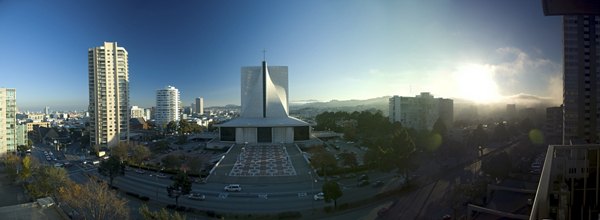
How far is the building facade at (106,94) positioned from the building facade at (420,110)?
10127mm

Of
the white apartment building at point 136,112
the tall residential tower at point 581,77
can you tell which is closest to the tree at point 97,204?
the tall residential tower at point 581,77

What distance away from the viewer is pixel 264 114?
1149cm

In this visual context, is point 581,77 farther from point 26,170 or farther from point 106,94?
point 106,94

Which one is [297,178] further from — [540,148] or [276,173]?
[540,148]

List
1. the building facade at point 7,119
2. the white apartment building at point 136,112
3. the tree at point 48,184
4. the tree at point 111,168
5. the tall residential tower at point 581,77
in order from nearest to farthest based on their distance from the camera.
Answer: the tree at point 48,184 < the tall residential tower at point 581,77 < the tree at point 111,168 < the building facade at point 7,119 < the white apartment building at point 136,112

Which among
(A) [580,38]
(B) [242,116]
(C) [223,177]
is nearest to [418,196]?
(C) [223,177]

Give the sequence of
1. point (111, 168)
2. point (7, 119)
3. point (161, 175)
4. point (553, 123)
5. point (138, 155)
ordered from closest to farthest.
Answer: point (111, 168), point (161, 175), point (553, 123), point (138, 155), point (7, 119)

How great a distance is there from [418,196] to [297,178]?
72.1 inches

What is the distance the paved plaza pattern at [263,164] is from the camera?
534 cm

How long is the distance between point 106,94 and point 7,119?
248 cm

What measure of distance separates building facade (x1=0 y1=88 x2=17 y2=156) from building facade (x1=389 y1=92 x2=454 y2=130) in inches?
488

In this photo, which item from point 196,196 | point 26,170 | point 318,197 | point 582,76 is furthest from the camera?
point 26,170

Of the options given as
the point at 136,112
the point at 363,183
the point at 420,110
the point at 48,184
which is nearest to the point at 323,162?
the point at 363,183

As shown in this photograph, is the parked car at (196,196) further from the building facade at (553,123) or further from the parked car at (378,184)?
the building facade at (553,123)
